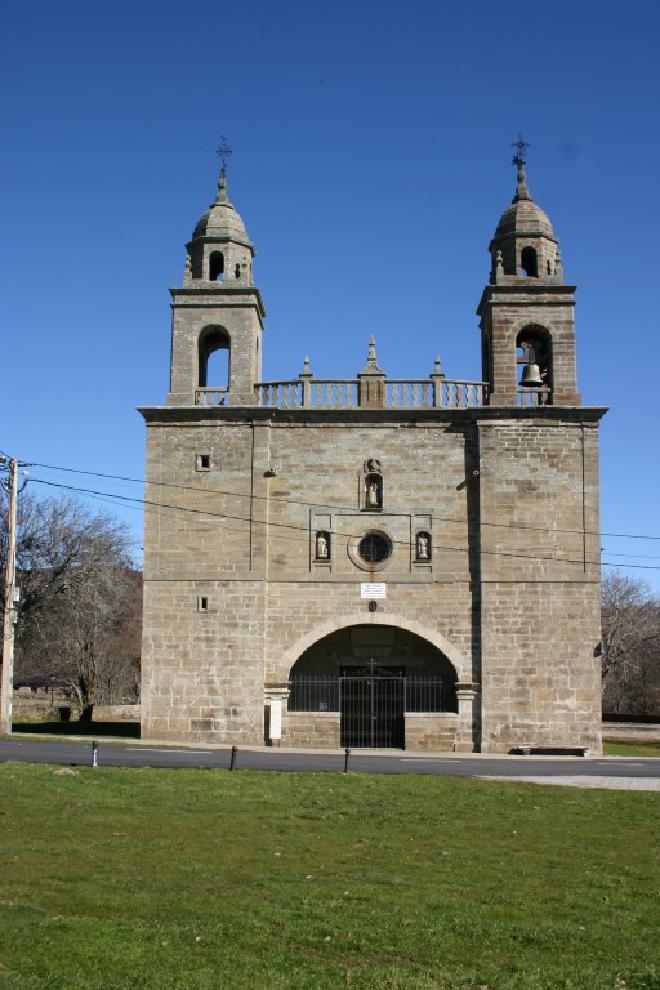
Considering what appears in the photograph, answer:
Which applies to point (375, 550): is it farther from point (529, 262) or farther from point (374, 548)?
point (529, 262)

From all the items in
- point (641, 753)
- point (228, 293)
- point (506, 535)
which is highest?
point (228, 293)

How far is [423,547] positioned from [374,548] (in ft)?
4.22

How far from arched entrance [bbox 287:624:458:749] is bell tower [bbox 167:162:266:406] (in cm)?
704

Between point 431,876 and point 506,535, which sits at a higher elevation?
point 506,535

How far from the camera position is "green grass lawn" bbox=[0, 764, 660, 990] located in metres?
7.38

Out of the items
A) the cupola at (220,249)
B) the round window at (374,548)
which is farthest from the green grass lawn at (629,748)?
the cupola at (220,249)

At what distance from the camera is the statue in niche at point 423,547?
94.5ft

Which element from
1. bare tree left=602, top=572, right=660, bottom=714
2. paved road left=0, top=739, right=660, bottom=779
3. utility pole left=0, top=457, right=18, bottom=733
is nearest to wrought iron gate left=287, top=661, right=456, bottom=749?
paved road left=0, top=739, right=660, bottom=779

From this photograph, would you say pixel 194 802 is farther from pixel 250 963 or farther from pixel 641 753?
pixel 641 753

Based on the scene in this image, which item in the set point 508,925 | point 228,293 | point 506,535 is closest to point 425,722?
point 506,535

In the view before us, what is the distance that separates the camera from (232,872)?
10.4m

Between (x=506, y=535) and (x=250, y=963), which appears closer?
(x=250, y=963)

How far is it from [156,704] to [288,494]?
20.8 feet

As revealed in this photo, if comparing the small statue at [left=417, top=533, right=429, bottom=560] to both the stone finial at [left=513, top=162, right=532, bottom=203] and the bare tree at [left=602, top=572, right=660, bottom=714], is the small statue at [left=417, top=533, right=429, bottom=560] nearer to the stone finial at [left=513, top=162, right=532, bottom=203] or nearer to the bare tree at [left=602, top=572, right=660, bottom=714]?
the stone finial at [left=513, top=162, right=532, bottom=203]
